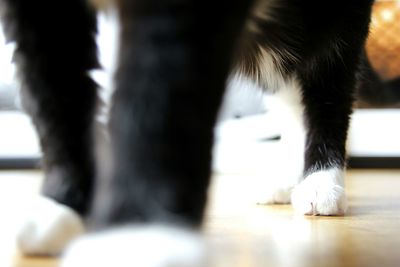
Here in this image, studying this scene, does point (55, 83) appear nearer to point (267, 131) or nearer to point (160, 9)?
point (160, 9)

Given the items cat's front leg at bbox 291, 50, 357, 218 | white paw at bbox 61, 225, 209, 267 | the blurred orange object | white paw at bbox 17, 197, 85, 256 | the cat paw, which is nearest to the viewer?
white paw at bbox 61, 225, 209, 267

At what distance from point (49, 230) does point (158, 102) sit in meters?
0.29

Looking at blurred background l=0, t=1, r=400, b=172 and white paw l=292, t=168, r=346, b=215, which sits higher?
blurred background l=0, t=1, r=400, b=172

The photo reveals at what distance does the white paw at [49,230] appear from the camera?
83 centimetres

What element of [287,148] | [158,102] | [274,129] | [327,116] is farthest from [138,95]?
[274,129]

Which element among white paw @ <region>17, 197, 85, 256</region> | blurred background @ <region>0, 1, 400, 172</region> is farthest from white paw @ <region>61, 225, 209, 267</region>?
blurred background @ <region>0, 1, 400, 172</region>

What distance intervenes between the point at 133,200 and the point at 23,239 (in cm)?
27

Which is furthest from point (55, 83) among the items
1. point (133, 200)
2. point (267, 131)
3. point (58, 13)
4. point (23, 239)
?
point (267, 131)

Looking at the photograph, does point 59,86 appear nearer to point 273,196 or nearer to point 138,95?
point 138,95

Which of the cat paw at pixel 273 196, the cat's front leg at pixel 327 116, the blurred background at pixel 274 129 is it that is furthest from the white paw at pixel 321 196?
the blurred background at pixel 274 129

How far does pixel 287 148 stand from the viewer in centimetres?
166

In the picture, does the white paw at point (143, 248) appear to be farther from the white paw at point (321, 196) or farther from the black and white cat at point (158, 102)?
the white paw at point (321, 196)

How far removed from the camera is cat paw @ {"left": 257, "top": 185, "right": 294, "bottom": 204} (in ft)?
4.88

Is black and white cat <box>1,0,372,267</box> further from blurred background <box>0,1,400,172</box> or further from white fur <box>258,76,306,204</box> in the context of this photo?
blurred background <box>0,1,400,172</box>
